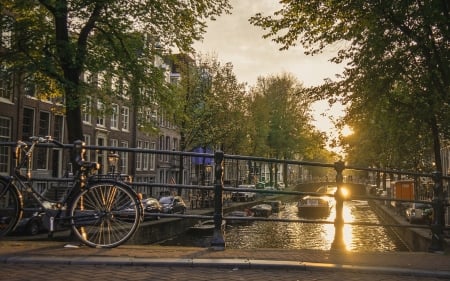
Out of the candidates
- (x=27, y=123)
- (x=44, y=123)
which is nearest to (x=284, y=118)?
(x=44, y=123)

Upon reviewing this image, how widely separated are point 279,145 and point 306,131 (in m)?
4.43

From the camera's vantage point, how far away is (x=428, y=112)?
17.8 metres

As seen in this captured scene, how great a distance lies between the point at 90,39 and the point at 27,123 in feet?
41.8

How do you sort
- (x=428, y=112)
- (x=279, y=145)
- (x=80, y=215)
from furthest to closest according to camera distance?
(x=279, y=145), (x=428, y=112), (x=80, y=215)

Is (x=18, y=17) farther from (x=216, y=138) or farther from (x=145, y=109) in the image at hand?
(x=216, y=138)

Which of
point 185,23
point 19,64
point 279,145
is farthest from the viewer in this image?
point 279,145

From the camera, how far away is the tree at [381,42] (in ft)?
46.6

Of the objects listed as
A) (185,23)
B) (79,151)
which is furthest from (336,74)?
(79,151)

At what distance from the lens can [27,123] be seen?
103 feet

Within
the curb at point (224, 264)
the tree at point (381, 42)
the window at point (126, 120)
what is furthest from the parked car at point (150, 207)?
the window at point (126, 120)

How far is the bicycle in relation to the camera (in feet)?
20.6

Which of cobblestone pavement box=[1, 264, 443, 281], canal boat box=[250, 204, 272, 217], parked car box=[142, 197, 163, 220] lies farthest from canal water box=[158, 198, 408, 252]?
cobblestone pavement box=[1, 264, 443, 281]

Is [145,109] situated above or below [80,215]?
above

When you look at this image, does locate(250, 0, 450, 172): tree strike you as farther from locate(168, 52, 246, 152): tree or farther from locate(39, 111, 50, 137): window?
locate(168, 52, 246, 152): tree
